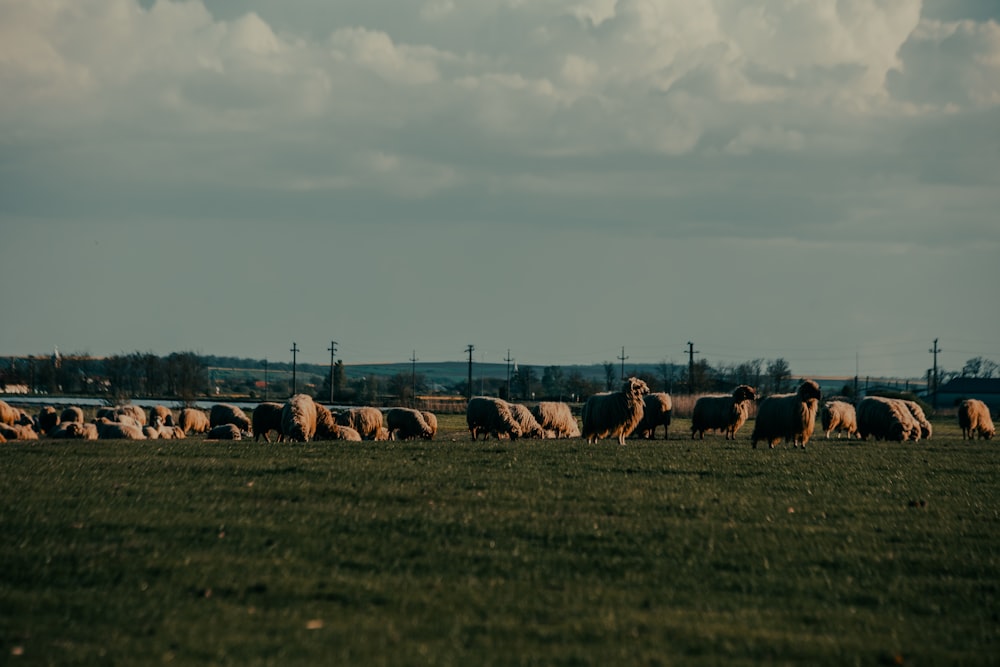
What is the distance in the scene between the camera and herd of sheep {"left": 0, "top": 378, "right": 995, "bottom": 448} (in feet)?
119

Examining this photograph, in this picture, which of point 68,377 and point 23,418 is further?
point 68,377

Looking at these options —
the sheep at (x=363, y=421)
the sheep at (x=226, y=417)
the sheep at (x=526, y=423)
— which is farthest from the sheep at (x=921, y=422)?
the sheep at (x=226, y=417)

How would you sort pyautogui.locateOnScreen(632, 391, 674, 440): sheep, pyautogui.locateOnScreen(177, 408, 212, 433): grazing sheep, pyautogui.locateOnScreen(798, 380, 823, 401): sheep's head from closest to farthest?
pyautogui.locateOnScreen(798, 380, 823, 401): sheep's head, pyautogui.locateOnScreen(632, 391, 674, 440): sheep, pyautogui.locateOnScreen(177, 408, 212, 433): grazing sheep

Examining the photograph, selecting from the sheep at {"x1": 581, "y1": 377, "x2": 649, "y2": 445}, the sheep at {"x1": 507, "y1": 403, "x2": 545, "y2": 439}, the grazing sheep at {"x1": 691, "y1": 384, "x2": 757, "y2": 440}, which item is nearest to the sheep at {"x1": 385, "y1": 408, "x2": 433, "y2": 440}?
the sheep at {"x1": 507, "y1": 403, "x2": 545, "y2": 439}

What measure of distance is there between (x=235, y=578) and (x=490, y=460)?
13.6m

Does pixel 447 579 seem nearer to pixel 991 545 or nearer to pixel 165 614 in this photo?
pixel 165 614

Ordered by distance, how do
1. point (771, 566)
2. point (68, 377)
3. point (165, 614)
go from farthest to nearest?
point (68, 377), point (771, 566), point (165, 614)

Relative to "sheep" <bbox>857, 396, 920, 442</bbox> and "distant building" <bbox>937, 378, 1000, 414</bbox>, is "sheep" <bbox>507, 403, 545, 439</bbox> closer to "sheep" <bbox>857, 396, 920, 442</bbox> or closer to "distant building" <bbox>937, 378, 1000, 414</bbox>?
"sheep" <bbox>857, 396, 920, 442</bbox>

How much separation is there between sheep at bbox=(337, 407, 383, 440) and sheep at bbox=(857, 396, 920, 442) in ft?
70.1

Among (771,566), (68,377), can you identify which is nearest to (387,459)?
(771,566)

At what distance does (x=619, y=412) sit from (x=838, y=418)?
19.9 metres

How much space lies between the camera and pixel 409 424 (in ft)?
153

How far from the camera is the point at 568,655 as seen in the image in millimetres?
9289

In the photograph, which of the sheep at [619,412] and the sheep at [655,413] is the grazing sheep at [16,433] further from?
the sheep at [655,413]
